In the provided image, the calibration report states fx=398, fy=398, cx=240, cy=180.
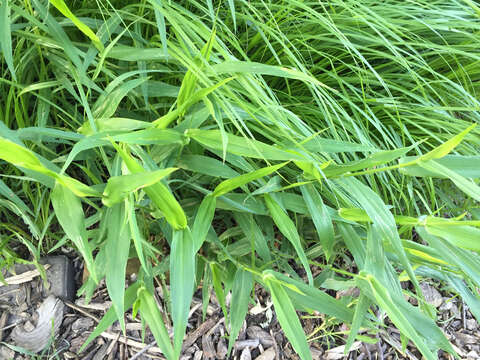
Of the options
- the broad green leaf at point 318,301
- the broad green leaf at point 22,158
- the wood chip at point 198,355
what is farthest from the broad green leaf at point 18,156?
the wood chip at point 198,355

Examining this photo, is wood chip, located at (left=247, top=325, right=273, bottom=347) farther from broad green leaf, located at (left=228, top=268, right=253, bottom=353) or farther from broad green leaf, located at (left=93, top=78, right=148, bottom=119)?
broad green leaf, located at (left=93, top=78, right=148, bottom=119)

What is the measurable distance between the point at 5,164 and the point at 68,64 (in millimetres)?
252

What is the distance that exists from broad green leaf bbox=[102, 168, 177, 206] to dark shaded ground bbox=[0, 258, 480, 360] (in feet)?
1.18

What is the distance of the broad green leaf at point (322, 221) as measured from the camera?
0.60 m

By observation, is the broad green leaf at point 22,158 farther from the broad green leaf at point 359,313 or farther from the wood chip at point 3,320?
the wood chip at point 3,320

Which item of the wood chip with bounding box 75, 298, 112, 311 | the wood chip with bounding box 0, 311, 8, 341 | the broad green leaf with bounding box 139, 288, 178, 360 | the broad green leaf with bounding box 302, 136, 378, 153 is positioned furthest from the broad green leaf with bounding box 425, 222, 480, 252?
the wood chip with bounding box 0, 311, 8, 341

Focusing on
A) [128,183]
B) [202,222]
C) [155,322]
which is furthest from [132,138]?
[155,322]

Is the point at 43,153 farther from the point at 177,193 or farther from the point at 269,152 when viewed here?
the point at 269,152

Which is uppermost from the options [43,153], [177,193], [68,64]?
[68,64]

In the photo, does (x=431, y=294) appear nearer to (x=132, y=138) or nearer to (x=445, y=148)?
(x=445, y=148)

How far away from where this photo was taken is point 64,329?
0.77 metres

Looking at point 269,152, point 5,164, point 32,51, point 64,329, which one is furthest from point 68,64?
point 64,329

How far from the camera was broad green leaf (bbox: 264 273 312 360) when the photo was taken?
1.69 ft

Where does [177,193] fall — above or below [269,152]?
below
